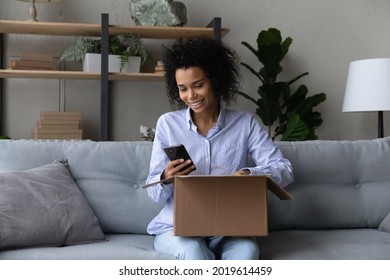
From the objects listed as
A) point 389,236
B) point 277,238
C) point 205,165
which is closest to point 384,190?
point 389,236

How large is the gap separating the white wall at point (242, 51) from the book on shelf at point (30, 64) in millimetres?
313

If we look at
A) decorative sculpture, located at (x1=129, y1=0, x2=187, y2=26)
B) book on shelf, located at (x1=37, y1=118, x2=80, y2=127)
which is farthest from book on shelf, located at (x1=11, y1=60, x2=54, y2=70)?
decorative sculpture, located at (x1=129, y1=0, x2=187, y2=26)

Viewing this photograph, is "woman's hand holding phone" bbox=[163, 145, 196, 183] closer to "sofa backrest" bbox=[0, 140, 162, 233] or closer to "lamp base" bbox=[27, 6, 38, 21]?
"sofa backrest" bbox=[0, 140, 162, 233]

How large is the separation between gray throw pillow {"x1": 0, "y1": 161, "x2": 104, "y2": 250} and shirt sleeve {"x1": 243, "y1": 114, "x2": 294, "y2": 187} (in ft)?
2.14

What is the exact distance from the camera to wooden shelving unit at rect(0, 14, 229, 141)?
3.60 m

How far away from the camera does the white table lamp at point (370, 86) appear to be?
11.4 ft

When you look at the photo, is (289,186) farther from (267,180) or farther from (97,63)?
(97,63)

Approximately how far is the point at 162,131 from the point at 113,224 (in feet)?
1.42

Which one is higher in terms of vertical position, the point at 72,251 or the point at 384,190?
the point at 384,190

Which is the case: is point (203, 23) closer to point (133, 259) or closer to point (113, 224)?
point (113, 224)

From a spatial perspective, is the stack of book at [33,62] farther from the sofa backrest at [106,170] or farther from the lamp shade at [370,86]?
the lamp shade at [370,86]

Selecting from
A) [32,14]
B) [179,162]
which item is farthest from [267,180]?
[32,14]
